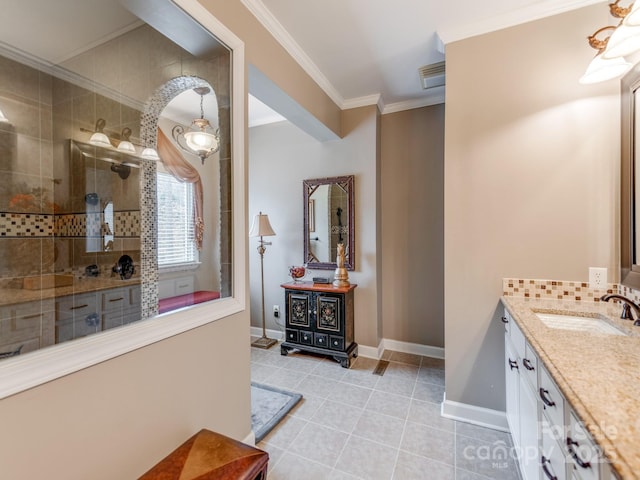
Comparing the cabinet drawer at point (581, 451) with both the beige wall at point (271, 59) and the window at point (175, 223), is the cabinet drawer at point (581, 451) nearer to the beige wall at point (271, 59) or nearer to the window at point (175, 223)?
the window at point (175, 223)

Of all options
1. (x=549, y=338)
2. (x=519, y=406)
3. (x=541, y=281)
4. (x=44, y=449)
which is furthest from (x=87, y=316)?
(x=541, y=281)

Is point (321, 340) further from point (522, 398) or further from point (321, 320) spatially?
point (522, 398)

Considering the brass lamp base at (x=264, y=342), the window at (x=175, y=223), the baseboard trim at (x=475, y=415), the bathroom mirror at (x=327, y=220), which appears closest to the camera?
the window at (x=175, y=223)

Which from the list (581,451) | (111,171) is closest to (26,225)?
(111,171)

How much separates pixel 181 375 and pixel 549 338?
168 centimetres

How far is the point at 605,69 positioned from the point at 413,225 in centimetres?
195

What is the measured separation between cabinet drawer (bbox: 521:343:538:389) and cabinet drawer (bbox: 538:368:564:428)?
0.26 feet

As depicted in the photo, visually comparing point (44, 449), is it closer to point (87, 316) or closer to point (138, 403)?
point (138, 403)

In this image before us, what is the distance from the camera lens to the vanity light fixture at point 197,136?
1851 mm

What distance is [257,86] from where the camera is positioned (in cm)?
213

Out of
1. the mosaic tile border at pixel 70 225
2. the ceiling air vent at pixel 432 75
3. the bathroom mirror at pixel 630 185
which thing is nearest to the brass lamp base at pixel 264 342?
the mosaic tile border at pixel 70 225

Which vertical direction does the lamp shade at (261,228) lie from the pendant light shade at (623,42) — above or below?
below

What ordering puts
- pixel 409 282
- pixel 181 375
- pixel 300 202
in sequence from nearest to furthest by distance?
pixel 181 375, pixel 409 282, pixel 300 202

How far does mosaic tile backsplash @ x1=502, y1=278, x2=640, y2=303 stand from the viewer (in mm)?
1693
